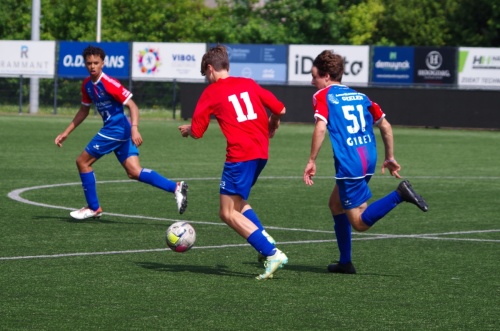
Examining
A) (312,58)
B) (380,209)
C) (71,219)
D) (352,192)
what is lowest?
(71,219)

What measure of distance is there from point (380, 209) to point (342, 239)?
51 centimetres

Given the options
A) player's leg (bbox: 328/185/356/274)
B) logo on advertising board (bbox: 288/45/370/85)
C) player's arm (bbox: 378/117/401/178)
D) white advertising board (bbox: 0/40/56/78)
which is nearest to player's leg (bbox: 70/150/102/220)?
player's leg (bbox: 328/185/356/274)

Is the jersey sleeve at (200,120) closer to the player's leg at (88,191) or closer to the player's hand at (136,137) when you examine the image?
the player's hand at (136,137)

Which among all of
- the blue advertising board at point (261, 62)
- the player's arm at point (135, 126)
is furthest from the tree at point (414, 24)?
the player's arm at point (135, 126)

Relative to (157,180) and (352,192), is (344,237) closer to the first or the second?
(352,192)

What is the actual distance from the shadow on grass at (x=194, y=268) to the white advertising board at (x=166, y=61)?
→ 3667 cm

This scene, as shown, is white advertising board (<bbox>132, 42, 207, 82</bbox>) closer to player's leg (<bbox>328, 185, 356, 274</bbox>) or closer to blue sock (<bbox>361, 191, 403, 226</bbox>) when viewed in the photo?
player's leg (<bbox>328, 185, 356, 274</bbox>)

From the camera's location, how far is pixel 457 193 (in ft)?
55.8

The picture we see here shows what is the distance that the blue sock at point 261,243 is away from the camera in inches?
360

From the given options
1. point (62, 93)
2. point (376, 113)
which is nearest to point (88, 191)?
point (376, 113)

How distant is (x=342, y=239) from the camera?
9.68 m

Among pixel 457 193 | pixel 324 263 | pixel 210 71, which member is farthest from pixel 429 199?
pixel 210 71

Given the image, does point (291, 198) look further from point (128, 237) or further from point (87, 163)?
point (128, 237)

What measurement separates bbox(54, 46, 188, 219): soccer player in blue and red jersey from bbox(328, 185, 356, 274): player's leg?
11.5 feet
